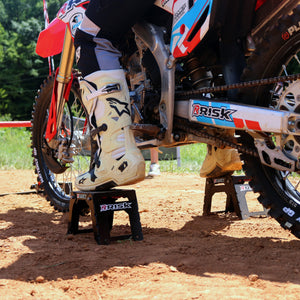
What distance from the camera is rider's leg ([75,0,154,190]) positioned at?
2742mm

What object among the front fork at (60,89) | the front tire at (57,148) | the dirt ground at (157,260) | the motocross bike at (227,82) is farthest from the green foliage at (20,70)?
the motocross bike at (227,82)

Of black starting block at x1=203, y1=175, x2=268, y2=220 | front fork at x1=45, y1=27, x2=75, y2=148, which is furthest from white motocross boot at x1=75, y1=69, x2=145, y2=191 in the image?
black starting block at x1=203, y1=175, x2=268, y2=220

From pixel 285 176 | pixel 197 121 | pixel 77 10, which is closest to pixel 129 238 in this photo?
pixel 197 121

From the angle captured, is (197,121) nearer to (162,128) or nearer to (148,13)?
(162,128)

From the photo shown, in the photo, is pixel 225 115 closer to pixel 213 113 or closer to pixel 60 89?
pixel 213 113

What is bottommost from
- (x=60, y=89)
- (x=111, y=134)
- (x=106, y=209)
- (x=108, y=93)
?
(x=106, y=209)

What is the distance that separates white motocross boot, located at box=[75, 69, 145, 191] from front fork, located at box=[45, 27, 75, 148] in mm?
789

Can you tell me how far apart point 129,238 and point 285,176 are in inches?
38.7

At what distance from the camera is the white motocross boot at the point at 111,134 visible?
2713 mm

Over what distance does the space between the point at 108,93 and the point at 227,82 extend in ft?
2.35

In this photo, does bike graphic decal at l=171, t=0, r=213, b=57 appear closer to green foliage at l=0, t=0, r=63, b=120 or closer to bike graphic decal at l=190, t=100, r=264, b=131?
bike graphic decal at l=190, t=100, r=264, b=131

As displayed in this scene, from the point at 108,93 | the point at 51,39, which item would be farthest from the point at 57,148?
the point at 108,93

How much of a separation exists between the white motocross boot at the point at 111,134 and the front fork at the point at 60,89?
789mm

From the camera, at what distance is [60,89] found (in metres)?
3.82
